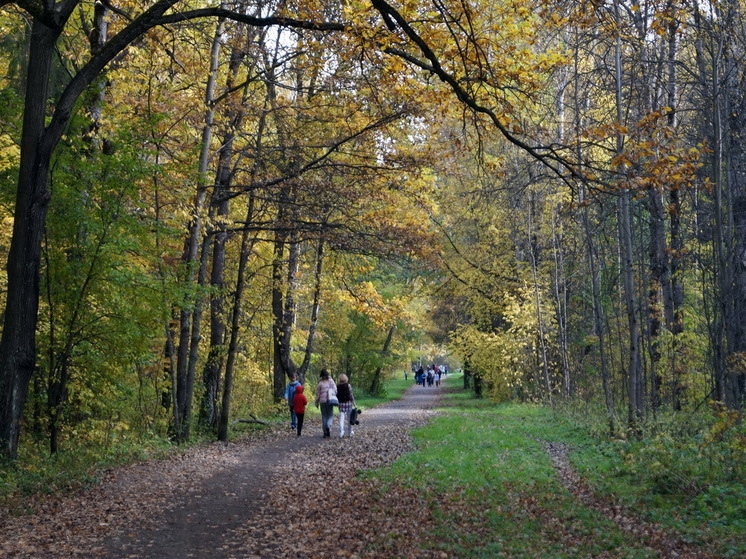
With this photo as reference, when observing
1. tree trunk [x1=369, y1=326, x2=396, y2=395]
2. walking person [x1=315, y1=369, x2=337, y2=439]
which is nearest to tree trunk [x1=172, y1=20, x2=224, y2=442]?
walking person [x1=315, y1=369, x2=337, y2=439]

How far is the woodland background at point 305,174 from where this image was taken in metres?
8.88

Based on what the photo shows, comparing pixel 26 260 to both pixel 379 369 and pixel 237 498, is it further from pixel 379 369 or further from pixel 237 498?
pixel 379 369

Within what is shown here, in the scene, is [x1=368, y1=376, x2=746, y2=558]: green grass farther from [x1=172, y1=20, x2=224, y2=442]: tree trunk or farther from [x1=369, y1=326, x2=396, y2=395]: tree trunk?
[x1=369, y1=326, x2=396, y2=395]: tree trunk

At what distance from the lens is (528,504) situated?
8.80 metres

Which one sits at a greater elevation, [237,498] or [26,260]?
[26,260]

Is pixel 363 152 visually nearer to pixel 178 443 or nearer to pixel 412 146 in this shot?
pixel 412 146

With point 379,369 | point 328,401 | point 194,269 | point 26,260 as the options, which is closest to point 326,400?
point 328,401

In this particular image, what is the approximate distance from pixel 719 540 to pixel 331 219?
12276 mm

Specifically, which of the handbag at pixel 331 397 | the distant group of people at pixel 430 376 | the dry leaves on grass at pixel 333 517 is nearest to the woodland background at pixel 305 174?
the handbag at pixel 331 397

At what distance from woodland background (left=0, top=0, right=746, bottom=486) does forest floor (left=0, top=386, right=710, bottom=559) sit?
5.66ft

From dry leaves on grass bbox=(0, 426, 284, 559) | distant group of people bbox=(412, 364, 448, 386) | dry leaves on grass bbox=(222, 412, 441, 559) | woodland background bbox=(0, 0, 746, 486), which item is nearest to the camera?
dry leaves on grass bbox=(0, 426, 284, 559)

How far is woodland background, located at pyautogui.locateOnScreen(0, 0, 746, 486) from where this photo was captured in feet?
29.1

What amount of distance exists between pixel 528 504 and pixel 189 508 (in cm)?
446

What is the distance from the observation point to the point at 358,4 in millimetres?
8406
